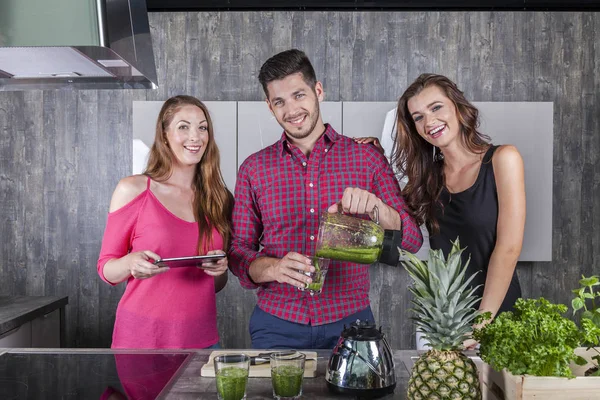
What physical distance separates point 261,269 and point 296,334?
265 mm

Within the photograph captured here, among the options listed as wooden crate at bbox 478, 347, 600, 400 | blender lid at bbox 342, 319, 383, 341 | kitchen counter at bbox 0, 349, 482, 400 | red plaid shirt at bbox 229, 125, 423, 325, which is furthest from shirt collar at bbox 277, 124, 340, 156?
wooden crate at bbox 478, 347, 600, 400

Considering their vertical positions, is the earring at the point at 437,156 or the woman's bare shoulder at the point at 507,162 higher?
the earring at the point at 437,156

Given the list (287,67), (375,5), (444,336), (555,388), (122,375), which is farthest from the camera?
(375,5)

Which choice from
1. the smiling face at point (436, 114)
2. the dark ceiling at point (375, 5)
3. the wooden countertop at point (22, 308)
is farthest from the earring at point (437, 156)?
the wooden countertop at point (22, 308)

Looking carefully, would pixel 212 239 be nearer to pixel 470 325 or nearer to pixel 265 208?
pixel 265 208

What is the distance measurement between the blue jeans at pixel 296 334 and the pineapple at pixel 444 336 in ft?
2.48

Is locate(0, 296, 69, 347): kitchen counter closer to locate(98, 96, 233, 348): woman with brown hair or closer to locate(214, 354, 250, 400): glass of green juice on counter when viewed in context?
locate(98, 96, 233, 348): woman with brown hair

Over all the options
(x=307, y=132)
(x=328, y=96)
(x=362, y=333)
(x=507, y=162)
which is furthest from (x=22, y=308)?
(x=507, y=162)

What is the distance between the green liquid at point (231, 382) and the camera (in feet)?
4.14

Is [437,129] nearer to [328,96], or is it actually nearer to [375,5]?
[328,96]

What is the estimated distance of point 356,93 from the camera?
146 inches

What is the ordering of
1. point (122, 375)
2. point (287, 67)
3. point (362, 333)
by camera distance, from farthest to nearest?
point (287, 67) → point (122, 375) → point (362, 333)

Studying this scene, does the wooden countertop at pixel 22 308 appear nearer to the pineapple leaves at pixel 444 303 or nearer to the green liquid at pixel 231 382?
the green liquid at pixel 231 382

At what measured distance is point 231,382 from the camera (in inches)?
49.7
